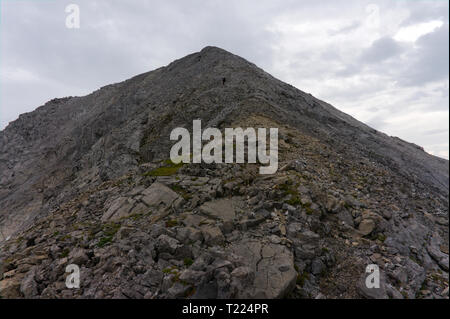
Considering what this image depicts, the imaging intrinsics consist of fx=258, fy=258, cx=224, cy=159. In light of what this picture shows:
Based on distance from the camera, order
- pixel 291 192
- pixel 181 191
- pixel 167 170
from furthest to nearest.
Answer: pixel 167 170 → pixel 181 191 → pixel 291 192

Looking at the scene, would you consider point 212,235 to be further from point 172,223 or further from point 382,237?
point 382,237

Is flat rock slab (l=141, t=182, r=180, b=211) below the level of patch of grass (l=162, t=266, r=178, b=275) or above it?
above

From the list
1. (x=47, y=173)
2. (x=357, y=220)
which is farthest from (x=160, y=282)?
(x=47, y=173)

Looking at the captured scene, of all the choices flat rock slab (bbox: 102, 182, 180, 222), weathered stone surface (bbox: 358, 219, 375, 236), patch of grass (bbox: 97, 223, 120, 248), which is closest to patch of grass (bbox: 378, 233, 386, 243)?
weathered stone surface (bbox: 358, 219, 375, 236)

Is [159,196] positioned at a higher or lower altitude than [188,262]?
higher

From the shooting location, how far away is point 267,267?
319 inches

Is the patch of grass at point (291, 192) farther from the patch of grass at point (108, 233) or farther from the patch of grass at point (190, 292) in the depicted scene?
the patch of grass at point (108, 233)

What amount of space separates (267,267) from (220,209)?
3529 mm

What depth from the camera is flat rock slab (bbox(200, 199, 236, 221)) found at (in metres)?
10.6

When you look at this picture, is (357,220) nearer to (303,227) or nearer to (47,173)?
(303,227)

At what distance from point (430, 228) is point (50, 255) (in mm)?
16296

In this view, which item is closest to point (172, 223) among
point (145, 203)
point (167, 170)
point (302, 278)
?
point (145, 203)

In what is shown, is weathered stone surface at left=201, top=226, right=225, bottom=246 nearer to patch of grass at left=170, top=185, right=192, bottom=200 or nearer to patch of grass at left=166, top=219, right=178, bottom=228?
patch of grass at left=166, top=219, right=178, bottom=228

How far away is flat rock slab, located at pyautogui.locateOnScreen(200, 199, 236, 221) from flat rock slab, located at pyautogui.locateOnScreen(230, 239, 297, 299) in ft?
5.08
